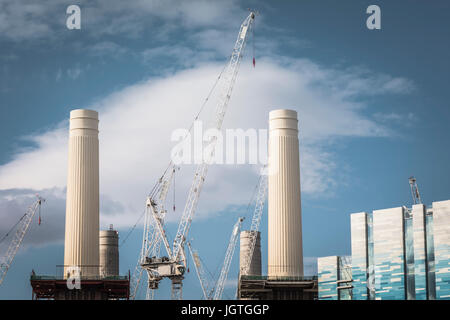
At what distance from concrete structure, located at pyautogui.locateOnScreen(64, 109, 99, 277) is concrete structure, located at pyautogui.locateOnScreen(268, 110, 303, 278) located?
30.5m

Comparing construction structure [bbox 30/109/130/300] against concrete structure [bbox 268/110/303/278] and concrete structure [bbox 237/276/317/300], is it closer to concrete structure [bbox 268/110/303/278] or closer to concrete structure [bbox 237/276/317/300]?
concrete structure [bbox 237/276/317/300]

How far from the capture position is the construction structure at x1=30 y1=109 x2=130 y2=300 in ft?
435

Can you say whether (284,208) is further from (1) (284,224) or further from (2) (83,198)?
(2) (83,198)

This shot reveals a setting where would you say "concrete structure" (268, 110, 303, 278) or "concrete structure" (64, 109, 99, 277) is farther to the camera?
"concrete structure" (268, 110, 303, 278)

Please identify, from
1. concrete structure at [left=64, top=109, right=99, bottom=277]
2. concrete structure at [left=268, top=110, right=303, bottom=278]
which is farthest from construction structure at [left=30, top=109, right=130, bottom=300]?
concrete structure at [left=268, top=110, right=303, bottom=278]

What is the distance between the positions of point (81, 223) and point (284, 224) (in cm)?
3481

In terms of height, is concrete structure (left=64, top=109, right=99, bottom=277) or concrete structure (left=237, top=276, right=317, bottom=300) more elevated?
concrete structure (left=64, top=109, right=99, bottom=277)

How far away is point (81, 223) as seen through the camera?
436 feet

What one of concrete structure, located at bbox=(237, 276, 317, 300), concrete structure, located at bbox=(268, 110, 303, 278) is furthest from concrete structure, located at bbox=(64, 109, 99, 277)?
concrete structure, located at bbox=(268, 110, 303, 278)

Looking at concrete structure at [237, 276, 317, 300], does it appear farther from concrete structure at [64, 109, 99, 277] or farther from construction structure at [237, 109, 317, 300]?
concrete structure at [64, 109, 99, 277]
